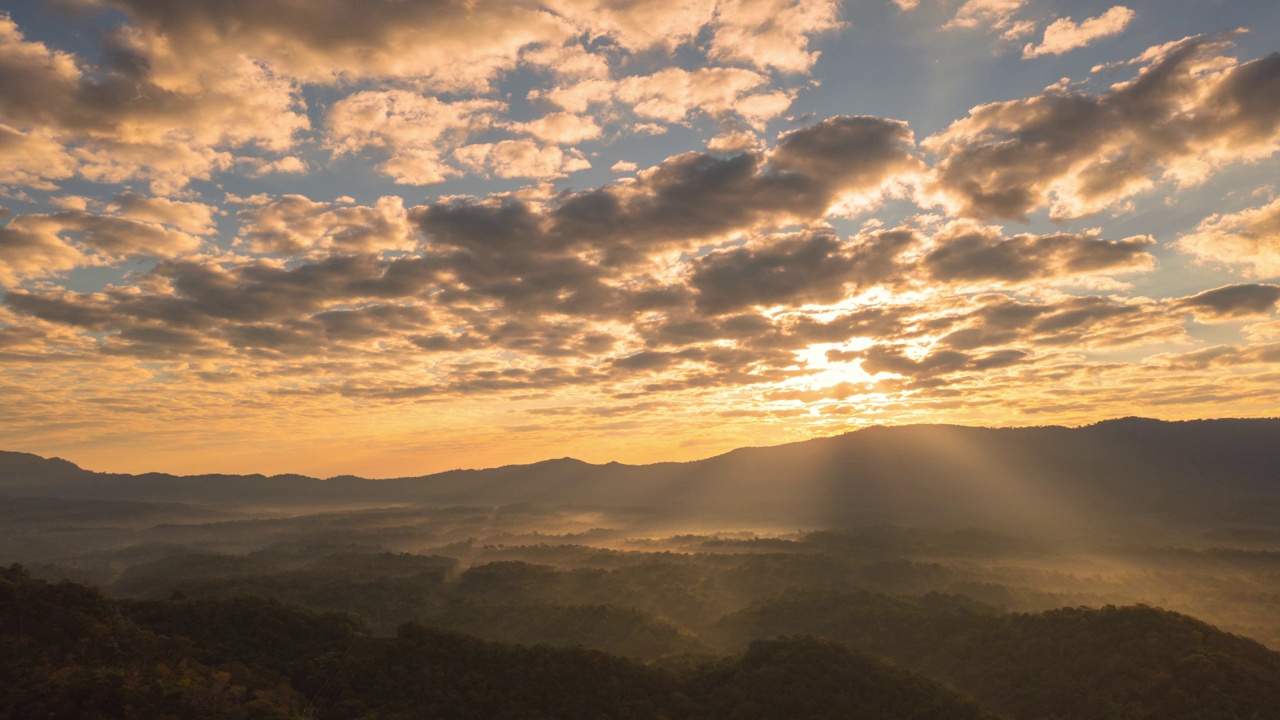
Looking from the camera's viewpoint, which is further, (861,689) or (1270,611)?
(1270,611)

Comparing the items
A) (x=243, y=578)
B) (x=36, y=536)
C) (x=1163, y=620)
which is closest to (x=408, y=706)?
(x=1163, y=620)

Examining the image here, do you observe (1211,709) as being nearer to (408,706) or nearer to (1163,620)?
(1163,620)

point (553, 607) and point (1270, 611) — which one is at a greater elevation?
point (553, 607)

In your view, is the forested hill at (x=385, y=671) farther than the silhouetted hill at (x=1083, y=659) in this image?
No

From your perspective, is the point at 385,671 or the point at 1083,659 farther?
the point at 1083,659

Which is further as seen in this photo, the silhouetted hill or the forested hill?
the silhouetted hill

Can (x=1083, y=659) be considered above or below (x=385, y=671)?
below

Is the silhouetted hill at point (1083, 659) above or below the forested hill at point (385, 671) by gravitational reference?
below

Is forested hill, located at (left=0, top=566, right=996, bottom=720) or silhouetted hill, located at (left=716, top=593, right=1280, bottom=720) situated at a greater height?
forested hill, located at (left=0, top=566, right=996, bottom=720)
